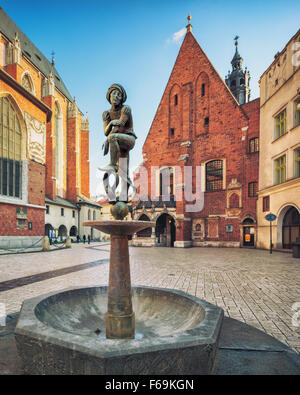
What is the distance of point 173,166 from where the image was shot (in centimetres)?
2455

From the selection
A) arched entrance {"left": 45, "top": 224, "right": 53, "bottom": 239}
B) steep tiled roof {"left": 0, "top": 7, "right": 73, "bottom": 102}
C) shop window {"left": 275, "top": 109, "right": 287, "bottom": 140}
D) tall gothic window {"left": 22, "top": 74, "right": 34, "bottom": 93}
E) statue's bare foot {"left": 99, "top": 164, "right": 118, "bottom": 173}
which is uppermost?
steep tiled roof {"left": 0, "top": 7, "right": 73, "bottom": 102}

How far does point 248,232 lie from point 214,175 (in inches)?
252

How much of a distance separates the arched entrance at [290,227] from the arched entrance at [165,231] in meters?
10.3

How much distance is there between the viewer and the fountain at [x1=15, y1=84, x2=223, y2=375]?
1853mm

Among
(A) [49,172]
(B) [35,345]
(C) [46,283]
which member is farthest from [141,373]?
(A) [49,172]

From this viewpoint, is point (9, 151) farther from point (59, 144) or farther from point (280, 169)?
point (280, 169)

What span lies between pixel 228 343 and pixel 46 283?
5.71 meters

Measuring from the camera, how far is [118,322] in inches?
111

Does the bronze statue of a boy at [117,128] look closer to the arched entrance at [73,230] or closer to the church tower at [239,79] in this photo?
the arched entrance at [73,230]

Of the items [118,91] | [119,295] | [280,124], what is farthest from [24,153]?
[119,295]

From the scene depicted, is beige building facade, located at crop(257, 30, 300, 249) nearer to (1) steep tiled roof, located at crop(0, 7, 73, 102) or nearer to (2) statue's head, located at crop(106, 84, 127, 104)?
(2) statue's head, located at crop(106, 84, 127, 104)

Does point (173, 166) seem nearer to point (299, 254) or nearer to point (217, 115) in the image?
point (217, 115)

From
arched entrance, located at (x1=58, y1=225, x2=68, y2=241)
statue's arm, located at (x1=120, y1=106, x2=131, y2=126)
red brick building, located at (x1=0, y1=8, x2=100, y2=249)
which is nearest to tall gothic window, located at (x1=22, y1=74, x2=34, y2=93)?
red brick building, located at (x1=0, y1=8, x2=100, y2=249)

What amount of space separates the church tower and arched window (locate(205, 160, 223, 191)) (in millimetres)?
25721
